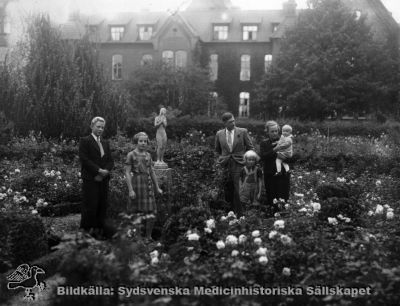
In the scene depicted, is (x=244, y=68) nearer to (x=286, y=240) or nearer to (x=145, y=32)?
(x=145, y=32)

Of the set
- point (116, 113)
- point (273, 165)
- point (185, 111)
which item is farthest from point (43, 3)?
point (273, 165)

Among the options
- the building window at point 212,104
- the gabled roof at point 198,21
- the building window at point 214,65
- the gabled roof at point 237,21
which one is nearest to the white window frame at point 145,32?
the gabled roof at point 198,21

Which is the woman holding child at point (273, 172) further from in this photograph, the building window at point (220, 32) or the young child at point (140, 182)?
the building window at point (220, 32)

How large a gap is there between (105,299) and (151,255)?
1154 mm

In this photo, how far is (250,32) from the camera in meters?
40.9

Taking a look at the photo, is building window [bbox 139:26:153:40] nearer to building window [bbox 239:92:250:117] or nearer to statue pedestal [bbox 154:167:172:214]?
building window [bbox 239:92:250:117]

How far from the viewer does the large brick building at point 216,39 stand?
129ft

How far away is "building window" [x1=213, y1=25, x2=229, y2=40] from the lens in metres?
41.3

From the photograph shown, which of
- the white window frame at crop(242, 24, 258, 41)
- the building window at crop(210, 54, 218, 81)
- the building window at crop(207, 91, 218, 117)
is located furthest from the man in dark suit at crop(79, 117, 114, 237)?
Result: the white window frame at crop(242, 24, 258, 41)

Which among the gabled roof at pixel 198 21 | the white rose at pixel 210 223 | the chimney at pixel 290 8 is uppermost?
the chimney at pixel 290 8

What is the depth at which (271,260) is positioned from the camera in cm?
448

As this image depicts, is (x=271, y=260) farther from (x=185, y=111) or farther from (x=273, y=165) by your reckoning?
(x=185, y=111)

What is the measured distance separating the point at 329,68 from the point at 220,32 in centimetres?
1227

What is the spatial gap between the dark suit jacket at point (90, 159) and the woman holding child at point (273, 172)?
7.59 ft
